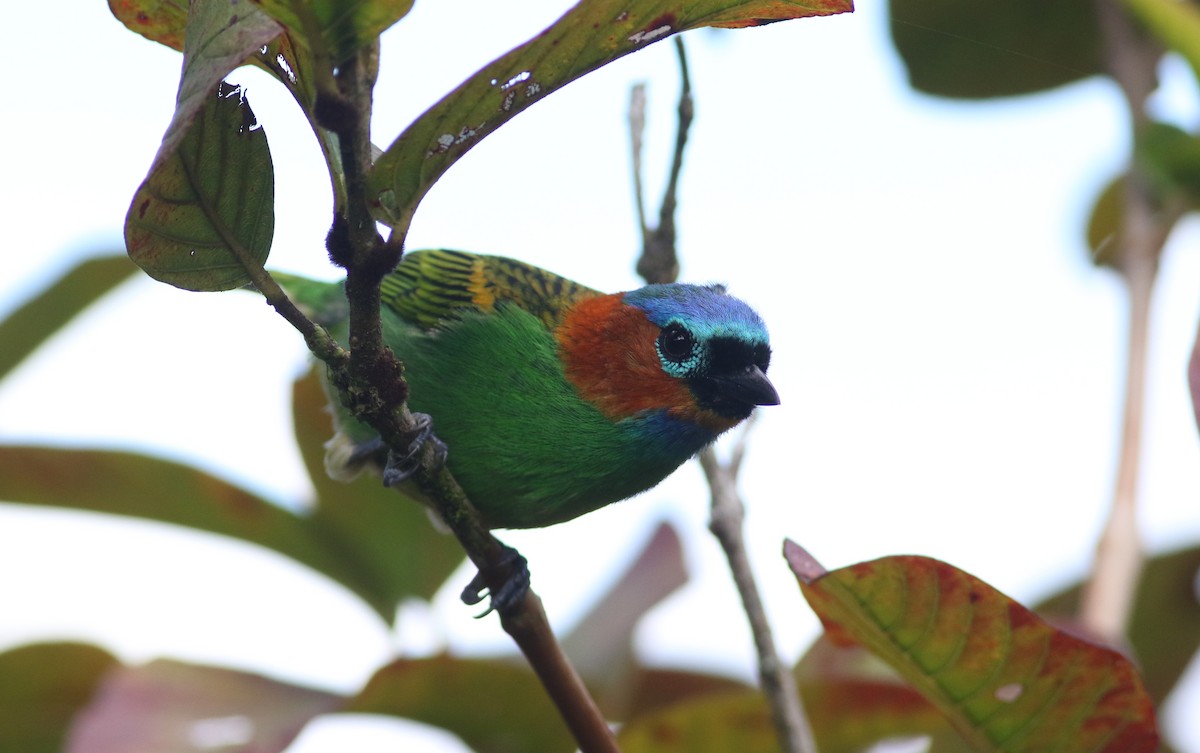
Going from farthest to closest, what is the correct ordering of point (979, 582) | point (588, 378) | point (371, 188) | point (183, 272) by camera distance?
1. point (588, 378)
2. point (979, 582)
3. point (183, 272)
4. point (371, 188)

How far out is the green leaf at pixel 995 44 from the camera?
11.8 ft

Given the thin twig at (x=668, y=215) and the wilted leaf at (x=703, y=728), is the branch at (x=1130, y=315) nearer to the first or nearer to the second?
the wilted leaf at (x=703, y=728)

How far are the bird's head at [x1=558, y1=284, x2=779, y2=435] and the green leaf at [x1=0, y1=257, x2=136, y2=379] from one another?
130 cm

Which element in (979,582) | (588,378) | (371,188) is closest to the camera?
(371,188)

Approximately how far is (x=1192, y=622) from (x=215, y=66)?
292 centimetres

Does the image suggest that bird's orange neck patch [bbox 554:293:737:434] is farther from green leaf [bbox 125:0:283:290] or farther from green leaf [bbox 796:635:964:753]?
green leaf [bbox 125:0:283:290]

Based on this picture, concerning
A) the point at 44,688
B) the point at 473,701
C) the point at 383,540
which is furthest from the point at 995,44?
the point at 44,688

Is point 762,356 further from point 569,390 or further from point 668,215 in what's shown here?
point 668,215

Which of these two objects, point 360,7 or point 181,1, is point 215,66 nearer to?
point 360,7

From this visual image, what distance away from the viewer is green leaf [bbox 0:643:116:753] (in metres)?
2.96

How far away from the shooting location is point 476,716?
2668 mm

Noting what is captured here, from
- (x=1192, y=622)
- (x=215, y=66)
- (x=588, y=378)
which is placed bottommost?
(x=1192, y=622)

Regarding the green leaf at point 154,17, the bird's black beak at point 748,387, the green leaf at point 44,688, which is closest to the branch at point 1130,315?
the bird's black beak at point 748,387

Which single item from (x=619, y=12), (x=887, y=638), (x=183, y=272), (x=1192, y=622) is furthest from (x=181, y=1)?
(x=1192, y=622)
